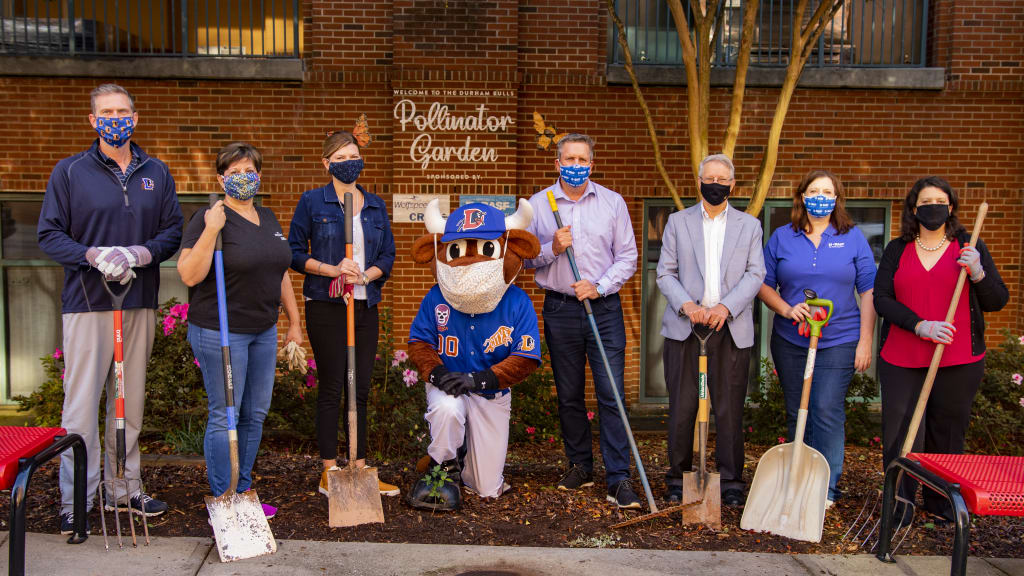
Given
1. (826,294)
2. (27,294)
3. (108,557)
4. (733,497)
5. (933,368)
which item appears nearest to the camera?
(108,557)

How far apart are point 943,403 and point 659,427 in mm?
3259

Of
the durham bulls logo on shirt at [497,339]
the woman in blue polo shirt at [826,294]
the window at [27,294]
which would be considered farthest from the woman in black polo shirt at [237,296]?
the window at [27,294]

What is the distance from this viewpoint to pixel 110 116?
171 inches

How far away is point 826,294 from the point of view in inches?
194

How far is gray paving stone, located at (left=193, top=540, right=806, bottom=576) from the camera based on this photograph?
4062mm

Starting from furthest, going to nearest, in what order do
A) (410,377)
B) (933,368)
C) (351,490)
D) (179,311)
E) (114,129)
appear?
1. (179,311)
2. (410,377)
3. (351,490)
4. (933,368)
5. (114,129)

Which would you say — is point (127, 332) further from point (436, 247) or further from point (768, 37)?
point (768, 37)

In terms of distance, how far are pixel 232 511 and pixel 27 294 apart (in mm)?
4993

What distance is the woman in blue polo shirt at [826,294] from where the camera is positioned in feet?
16.2

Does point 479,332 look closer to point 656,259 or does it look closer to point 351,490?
point 351,490

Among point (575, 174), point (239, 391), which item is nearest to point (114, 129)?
point (239, 391)

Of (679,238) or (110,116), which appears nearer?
(110,116)

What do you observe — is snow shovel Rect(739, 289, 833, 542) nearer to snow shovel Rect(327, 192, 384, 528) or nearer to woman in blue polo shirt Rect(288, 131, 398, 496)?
snow shovel Rect(327, 192, 384, 528)

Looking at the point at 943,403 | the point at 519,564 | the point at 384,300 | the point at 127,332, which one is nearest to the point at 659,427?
the point at 384,300
